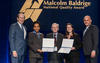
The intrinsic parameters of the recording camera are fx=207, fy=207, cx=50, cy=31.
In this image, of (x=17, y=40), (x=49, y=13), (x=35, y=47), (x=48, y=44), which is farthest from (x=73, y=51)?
(x=49, y=13)

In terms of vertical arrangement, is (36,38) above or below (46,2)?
below

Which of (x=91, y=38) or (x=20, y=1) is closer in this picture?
(x=91, y=38)

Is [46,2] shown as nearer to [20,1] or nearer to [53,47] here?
[20,1]

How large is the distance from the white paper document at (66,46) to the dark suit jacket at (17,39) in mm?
764

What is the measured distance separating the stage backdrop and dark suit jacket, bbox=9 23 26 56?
1219 mm

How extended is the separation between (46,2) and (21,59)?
1867mm

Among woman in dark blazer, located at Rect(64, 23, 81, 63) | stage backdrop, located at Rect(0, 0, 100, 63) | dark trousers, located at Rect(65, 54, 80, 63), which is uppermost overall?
stage backdrop, located at Rect(0, 0, 100, 63)

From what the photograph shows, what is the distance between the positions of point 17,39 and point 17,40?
2 cm

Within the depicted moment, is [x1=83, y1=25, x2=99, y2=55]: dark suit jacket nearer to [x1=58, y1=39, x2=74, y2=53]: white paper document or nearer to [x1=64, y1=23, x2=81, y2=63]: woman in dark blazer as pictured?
[x1=64, y1=23, x2=81, y2=63]: woman in dark blazer

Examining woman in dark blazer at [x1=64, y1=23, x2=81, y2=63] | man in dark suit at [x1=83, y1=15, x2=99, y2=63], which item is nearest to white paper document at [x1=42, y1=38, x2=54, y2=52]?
woman in dark blazer at [x1=64, y1=23, x2=81, y2=63]

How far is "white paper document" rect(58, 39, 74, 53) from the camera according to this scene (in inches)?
162
